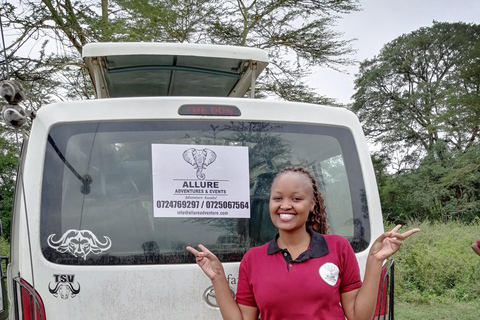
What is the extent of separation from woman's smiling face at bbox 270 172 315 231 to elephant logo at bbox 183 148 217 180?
540 mm

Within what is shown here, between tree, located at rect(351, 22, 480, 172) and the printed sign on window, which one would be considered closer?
the printed sign on window

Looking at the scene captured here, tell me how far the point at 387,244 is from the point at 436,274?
28.5ft

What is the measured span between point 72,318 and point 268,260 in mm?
986

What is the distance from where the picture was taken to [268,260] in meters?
2.26

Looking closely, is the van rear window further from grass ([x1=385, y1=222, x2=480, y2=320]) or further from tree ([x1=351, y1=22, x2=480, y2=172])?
tree ([x1=351, y1=22, x2=480, y2=172])

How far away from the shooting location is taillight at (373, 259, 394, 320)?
9.12 feet

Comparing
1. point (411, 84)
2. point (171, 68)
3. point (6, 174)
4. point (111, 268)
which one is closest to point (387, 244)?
point (111, 268)

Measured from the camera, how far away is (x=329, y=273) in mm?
2158

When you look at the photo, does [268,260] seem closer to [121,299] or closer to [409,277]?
[121,299]

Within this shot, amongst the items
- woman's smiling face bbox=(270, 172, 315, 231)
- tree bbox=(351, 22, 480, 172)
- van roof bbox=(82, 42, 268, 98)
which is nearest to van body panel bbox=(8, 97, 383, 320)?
woman's smiling face bbox=(270, 172, 315, 231)

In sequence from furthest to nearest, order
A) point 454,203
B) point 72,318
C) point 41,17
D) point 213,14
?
point 454,203 → point 213,14 → point 41,17 → point 72,318

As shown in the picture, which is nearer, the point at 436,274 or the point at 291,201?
the point at 291,201

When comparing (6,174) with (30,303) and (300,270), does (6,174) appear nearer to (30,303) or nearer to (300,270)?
(30,303)

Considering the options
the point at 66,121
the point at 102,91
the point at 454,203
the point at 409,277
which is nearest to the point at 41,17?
the point at 102,91
